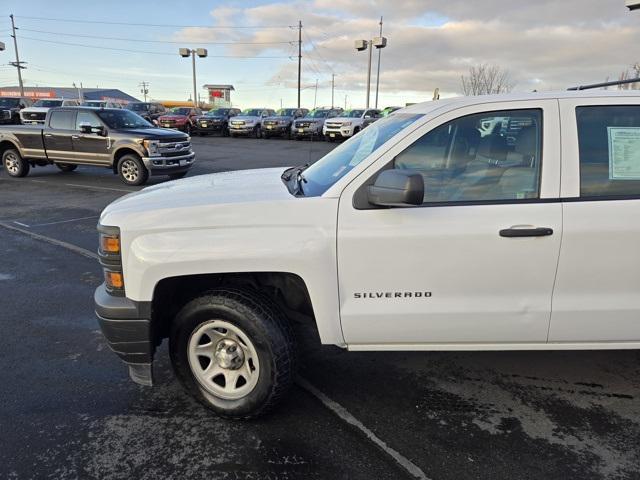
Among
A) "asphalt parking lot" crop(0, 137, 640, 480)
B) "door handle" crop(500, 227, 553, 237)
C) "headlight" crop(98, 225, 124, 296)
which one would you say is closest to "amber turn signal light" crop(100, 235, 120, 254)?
"headlight" crop(98, 225, 124, 296)

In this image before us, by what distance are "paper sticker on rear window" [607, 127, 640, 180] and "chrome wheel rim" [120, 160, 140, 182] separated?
11.0 metres

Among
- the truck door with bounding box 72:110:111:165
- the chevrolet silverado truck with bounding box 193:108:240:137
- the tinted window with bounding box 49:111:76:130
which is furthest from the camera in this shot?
the chevrolet silverado truck with bounding box 193:108:240:137

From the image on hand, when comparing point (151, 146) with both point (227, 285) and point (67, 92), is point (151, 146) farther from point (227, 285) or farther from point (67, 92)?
point (67, 92)

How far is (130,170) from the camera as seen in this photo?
12023 mm

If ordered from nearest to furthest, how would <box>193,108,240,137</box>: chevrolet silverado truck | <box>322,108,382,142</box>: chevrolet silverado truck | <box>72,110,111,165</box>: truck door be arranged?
<box>72,110,111,165</box>: truck door < <box>322,108,382,142</box>: chevrolet silverado truck < <box>193,108,240,137</box>: chevrolet silverado truck

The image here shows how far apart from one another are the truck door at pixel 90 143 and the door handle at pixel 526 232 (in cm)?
1136

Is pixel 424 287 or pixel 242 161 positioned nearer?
pixel 424 287

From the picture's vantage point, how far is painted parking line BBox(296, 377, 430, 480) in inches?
100

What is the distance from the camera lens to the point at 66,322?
4.39 m

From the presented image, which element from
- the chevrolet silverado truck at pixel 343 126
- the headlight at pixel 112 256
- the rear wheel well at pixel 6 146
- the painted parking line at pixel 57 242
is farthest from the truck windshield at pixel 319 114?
the headlight at pixel 112 256

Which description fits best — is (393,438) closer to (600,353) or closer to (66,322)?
(600,353)

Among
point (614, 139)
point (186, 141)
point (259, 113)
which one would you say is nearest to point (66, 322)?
point (614, 139)

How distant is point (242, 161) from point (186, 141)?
4532mm

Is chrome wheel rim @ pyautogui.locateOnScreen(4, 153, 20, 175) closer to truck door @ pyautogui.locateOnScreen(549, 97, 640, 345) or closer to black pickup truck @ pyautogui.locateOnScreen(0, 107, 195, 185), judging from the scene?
black pickup truck @ pyautogui.locateOnScreen(0, 107, 195, 185)
